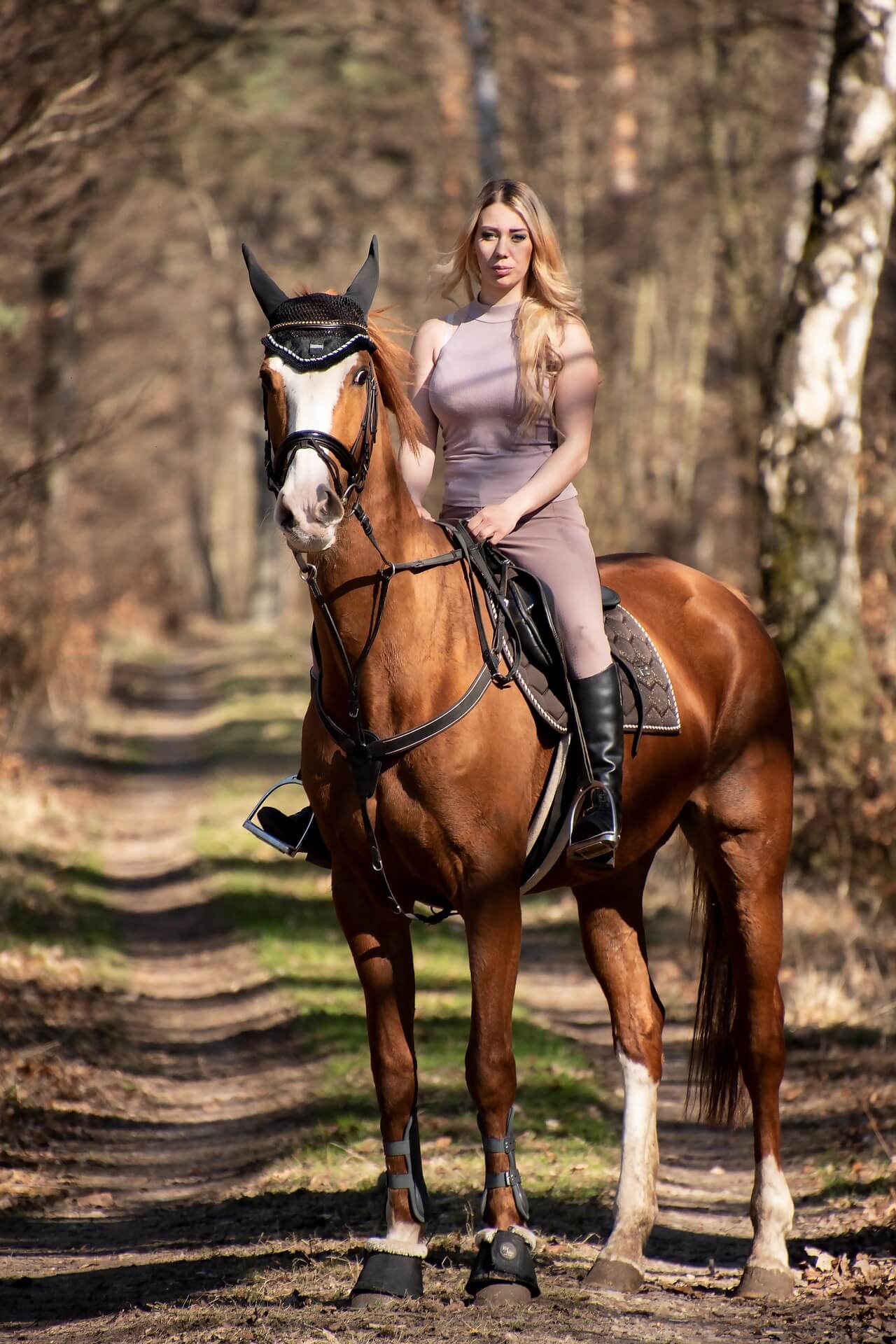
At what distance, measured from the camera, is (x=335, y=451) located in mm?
3871

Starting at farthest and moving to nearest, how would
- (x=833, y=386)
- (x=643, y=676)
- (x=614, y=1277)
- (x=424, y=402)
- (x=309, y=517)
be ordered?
(x=833, y=386) < (x=643, y=676) < (x=424, y=402) < (x=614, y=1277) < (x=309, y=517)

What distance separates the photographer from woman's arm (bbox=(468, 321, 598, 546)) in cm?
457

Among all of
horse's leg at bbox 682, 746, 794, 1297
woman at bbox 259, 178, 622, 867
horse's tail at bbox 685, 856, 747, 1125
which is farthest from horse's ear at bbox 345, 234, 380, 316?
horse's tail at bbox 685, 856, 747, 1125

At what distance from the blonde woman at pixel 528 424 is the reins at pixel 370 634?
0.74ft

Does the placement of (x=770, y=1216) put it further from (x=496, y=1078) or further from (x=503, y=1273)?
(x=496, y=1078)

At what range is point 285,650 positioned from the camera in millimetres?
26406

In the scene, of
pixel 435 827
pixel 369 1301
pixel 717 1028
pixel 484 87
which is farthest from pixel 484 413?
pixel 484 87

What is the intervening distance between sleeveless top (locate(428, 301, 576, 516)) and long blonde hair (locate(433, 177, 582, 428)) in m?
0.06

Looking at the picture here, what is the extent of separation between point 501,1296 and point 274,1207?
1.54 metres

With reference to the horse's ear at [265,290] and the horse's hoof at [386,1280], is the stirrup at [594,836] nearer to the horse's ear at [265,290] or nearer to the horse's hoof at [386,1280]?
the horse's hoof at [386,1280]

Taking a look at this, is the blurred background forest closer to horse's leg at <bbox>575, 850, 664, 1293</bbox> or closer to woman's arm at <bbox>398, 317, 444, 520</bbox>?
woman's arm at <bbox>398, 317, 444, 520</bbox>

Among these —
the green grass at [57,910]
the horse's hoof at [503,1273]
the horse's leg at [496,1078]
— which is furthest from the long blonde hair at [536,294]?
the green grass at [57,910]

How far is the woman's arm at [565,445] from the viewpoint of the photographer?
457 centimetres

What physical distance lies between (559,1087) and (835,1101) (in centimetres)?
127
